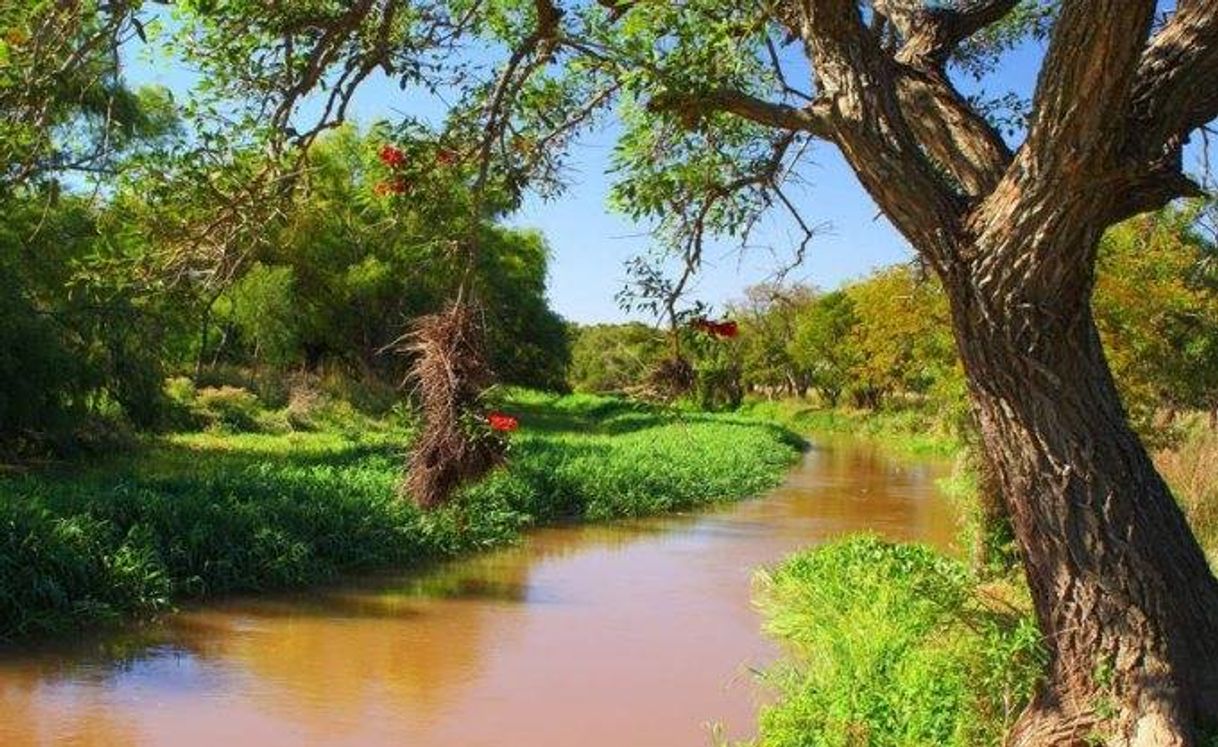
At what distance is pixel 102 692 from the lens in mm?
8039

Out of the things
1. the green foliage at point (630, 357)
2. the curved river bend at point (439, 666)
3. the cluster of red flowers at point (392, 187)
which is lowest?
the curved river bend at point (439, 666)

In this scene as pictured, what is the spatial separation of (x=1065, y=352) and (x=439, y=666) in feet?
20.3

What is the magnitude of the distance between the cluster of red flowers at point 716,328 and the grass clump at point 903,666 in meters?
1.92

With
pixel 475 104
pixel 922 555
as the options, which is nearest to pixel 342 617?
pixel 922 555

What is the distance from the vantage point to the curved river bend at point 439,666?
757 centimetres

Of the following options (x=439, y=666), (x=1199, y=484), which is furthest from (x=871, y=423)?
(x=439, y=666)

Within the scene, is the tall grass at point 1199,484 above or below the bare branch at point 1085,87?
below

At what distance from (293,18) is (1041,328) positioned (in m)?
3.37

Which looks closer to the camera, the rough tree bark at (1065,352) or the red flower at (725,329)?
the rough tree bark at (1065,352)

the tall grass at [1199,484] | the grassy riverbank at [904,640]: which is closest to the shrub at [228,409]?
the grassy riverbank at [904,640]

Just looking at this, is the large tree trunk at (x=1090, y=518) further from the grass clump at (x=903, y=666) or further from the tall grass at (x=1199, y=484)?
the tall grass at (x=1199, y=484)

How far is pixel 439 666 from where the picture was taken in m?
9.30

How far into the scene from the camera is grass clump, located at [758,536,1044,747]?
17.9ft

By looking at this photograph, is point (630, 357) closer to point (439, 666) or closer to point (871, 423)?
point (439, 666)
